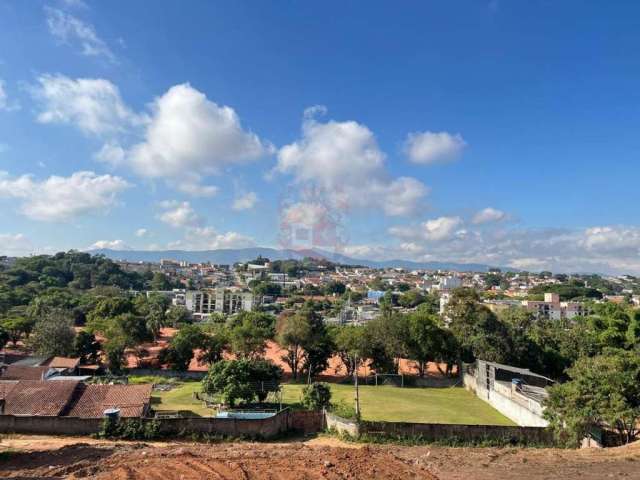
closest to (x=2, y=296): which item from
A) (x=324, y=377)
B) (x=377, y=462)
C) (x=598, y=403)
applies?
(x=324, y=377)

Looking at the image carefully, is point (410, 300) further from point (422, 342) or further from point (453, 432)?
point (453, 432)

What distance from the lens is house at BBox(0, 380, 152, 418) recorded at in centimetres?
1816

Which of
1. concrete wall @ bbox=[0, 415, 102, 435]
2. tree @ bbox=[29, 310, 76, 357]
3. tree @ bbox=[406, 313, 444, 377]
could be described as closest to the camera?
concrete wall @ bbox=[0, 415, 102, 435]

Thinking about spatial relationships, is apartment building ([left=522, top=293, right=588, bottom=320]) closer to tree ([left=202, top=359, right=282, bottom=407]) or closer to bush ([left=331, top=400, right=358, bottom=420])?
tree ([left=202, top=359, right=282, bottom=407])

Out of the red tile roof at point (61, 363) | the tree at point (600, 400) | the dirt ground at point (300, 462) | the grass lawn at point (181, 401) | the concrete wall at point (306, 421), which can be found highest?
the tree at point (600, 400)

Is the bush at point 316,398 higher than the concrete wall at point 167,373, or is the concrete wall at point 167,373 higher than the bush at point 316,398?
the bush at point 316,398

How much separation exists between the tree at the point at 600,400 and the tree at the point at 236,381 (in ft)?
42.9

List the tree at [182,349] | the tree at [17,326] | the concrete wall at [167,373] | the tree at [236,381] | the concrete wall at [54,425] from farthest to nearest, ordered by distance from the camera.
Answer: the tree at [17,326], the tree at [182,349], the concrete wall at [167,373], the tree at [236,381], the concrete wall at [54,425]

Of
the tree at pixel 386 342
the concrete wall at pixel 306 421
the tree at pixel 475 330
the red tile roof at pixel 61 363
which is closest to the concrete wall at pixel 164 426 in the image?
the concrete wall at pixel 306 421

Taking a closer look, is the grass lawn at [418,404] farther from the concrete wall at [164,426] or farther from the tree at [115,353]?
the tree at [115,353]

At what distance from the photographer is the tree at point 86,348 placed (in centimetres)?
3779

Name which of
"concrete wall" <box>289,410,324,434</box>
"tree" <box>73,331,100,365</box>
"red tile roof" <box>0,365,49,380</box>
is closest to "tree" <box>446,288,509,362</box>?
"concrete wall" <box>289,410,324,434</box>

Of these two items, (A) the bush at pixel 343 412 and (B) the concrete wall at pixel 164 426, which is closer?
(B) the concrete wall at pixel 164 426

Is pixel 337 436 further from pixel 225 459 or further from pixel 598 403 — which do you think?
pixel 598 403
